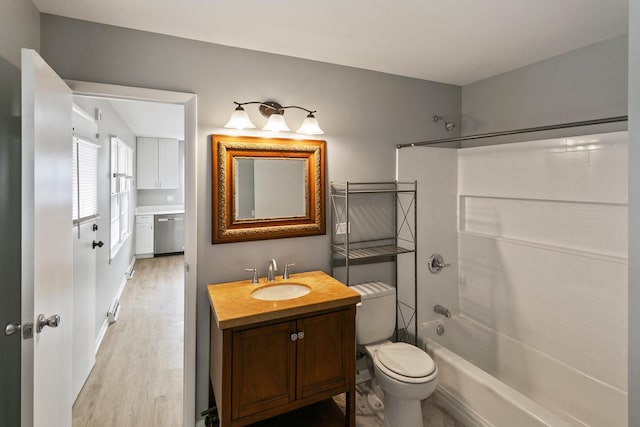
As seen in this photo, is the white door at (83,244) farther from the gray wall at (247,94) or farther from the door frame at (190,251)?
the door frame at (190,251)

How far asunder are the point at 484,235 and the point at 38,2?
3.27m

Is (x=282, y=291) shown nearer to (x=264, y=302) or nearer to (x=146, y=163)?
(x=264, y=302)

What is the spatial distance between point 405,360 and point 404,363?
38 mm

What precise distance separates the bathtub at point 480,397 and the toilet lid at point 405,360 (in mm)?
328

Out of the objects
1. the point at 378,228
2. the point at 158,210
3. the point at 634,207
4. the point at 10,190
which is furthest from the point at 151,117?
the point at 634,207

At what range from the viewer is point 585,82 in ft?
7.24

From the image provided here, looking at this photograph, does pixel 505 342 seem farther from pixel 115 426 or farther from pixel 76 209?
pixel 76 209

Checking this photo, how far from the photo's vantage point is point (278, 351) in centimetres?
174

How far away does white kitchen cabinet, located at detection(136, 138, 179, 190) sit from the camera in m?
6.32

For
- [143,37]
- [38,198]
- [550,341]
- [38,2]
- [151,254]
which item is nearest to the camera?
[38,198]

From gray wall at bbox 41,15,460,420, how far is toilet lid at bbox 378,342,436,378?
0.74 metres

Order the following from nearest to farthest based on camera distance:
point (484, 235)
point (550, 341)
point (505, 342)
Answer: point (550, 341) → point (505, 342) → point (484, 235)

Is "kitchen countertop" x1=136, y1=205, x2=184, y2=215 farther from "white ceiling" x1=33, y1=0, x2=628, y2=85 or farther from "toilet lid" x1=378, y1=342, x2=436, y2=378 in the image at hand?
"toilet lid" x1=378, y1=342, x2=436, y2=378

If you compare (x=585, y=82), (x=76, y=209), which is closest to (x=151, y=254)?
(x=76, y=209)
